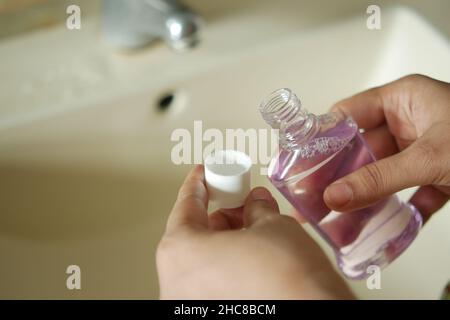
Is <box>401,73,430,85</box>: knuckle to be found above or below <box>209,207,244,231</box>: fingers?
above

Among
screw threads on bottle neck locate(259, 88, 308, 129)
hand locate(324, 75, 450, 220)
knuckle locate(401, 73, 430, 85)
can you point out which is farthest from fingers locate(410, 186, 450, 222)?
screw threads on bottle neck locate(259, 88, 308, 129)

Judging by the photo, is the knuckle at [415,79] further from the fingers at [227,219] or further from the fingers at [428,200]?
the fingers at [227,219]

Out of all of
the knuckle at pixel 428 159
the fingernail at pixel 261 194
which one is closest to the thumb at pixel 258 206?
the fingernail at pixel 261 194

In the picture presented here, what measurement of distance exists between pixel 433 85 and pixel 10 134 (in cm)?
40

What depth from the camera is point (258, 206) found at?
15.4 inches

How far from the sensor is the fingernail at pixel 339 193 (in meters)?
0.41

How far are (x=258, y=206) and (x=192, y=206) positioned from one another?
47 mm

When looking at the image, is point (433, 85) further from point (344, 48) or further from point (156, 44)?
point (156, 44)

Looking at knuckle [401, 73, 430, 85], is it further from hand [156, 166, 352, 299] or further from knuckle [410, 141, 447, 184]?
hand [156, 166, 352, 299]

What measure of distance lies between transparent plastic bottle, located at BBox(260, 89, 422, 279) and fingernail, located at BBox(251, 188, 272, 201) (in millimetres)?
14

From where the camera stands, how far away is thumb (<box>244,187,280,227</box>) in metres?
0.38

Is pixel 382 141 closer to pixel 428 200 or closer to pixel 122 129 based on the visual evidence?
pixel 428 200

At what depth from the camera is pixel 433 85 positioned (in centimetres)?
51

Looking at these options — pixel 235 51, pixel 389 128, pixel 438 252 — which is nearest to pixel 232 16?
pixel 235 51
